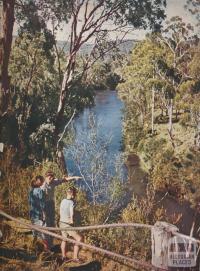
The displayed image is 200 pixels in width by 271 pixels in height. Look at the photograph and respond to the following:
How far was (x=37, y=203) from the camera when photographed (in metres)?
4.51

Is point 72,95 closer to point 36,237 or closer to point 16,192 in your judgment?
point 16,192

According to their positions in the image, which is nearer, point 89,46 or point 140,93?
point 89,46

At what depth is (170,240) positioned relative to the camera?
8.87 ft

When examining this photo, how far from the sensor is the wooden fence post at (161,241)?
265cm

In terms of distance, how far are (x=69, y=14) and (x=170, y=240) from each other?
180 inches

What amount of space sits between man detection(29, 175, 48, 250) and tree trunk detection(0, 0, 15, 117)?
1.41m

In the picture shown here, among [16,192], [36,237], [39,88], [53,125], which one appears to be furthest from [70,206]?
[39,88]

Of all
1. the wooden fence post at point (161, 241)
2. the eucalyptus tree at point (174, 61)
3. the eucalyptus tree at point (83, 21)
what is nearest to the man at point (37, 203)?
the wooden fence post at point (161, 241)

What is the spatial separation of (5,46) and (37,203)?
2.00 metres

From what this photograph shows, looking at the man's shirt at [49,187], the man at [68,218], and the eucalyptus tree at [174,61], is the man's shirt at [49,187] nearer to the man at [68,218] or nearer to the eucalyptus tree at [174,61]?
the man at [68,218]

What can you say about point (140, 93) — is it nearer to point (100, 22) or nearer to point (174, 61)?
point (174, 61)

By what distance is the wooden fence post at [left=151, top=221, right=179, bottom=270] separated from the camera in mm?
2650

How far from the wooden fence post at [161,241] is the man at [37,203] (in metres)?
1.84

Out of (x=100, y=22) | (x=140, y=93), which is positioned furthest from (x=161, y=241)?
(x=140, y=93)
